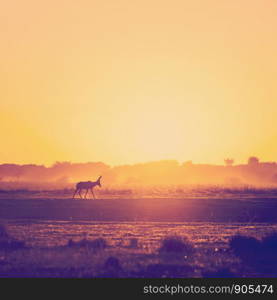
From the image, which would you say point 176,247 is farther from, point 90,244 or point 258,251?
point 90,244

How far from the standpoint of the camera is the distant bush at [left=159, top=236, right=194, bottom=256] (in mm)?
24145

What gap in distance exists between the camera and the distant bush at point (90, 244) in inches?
987

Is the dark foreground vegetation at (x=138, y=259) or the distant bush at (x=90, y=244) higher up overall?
the distant bush at (x=90, y=244)

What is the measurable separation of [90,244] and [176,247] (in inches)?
135

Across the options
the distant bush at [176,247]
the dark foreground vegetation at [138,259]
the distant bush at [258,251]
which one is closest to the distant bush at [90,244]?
the dark foreground vegetation at [138,259]

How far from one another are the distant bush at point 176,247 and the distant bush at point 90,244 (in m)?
2.31

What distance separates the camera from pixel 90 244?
83.9 feet

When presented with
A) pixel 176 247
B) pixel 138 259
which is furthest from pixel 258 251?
pixel 138 259

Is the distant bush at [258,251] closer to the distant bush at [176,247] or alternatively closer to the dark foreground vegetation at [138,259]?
the dark foreground vegetation at [138,259]

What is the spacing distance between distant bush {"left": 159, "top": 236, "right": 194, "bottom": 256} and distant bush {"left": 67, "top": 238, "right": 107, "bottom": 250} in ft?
7.57

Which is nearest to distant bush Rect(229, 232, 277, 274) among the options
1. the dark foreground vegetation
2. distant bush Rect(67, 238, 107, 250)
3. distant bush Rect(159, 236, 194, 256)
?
the dark foreground vegetation

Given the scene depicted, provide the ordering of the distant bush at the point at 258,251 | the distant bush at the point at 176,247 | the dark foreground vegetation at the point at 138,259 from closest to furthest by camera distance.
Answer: the dark foreground vegetation at the point at 138,259 → the distant bush at the point at 258,251 → the distant bush at the point at 176,247

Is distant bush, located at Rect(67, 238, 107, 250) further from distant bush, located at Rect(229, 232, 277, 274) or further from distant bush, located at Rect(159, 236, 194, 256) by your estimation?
distant bush, located at Rect(229, 232, 277, 274)

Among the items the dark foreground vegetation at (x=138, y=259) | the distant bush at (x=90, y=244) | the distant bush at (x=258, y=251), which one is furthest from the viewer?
the distant bush at (x=90, y=244)
